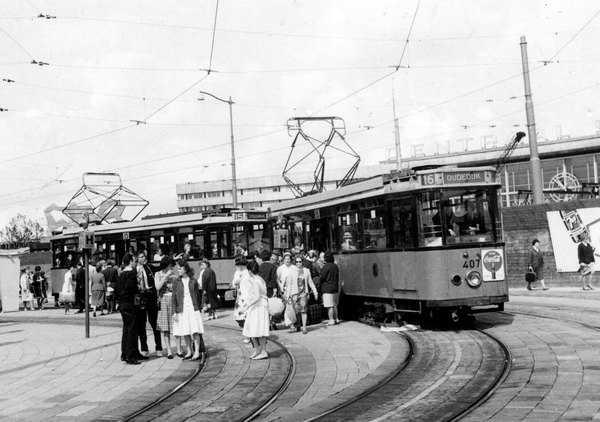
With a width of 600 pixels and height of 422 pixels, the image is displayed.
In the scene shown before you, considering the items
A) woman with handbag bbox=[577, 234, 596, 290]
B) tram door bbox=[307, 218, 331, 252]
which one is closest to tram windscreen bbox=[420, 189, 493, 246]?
tram door bbox=[307, 218, 331, 252]

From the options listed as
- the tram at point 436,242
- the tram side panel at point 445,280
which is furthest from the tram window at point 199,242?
the tram side panel at point 445,280

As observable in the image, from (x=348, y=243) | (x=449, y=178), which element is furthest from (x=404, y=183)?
(x=348, y=243)

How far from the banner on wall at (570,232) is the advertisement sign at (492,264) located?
40.0 feet

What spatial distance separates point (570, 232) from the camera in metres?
26.5

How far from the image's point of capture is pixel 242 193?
11281 cm

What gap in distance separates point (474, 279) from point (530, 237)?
13813 mm

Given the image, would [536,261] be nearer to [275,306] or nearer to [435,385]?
[275,306]

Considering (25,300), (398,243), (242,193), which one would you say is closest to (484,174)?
(398,243)

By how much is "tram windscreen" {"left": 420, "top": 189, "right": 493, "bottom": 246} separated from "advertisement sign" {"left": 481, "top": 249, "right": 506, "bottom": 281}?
0.26 metres

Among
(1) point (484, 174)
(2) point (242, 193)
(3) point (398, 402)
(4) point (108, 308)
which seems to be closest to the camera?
(3) point (398, 402)

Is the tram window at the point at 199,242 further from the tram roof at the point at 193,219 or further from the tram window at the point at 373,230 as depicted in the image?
the tram window at the point at 373,230

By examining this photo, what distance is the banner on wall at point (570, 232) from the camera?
2602 centimetres

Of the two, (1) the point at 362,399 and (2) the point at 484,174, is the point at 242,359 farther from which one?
(2) the point at 484,174

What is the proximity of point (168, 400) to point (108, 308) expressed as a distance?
54.8 feet
